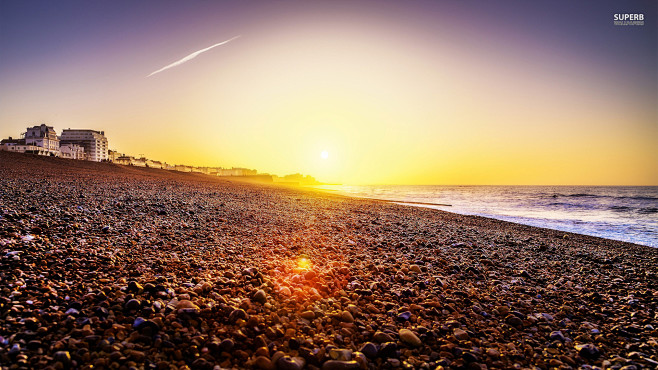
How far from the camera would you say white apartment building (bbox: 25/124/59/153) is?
96.9 m

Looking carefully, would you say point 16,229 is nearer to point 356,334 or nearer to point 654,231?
point 356,334

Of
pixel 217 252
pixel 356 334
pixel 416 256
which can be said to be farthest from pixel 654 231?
pixel 217 252

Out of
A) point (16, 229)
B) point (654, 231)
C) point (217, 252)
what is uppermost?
point (16, 229)

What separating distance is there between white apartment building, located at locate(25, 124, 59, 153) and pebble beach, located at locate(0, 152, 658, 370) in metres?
126

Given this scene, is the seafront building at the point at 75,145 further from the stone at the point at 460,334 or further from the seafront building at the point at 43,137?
the stone at the point at 460,334

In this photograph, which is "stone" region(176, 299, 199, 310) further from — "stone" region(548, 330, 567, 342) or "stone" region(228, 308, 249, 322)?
"stone" region(548, 330, 567, 342)

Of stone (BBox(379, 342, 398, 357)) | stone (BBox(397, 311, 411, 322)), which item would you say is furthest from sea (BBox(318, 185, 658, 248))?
stone (BBox(379, 342, 398, 357))

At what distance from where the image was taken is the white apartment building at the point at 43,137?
96906mm

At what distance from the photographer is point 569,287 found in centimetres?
634

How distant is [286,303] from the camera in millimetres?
4230

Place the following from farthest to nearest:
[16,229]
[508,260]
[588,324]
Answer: [508,260], [16,229], [588,324]

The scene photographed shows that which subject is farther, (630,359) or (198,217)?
(198,217)

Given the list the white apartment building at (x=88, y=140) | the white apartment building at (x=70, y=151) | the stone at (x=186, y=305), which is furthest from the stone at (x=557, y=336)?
the white apartment building at (x=88, y=140)

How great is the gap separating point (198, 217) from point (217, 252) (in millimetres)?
4436
